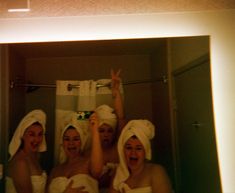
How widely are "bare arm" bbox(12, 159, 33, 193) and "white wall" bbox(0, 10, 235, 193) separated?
392 millimetres

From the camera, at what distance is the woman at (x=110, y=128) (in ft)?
2.61

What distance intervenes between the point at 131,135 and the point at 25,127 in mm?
332

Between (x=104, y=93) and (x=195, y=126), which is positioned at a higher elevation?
(x=104, y=93)

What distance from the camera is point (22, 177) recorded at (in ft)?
2.63

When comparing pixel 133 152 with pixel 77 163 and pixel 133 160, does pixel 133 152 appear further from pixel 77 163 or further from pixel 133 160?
pixel 77 163

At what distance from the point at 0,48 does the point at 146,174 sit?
2.00ft

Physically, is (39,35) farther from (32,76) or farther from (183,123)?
(183,123)

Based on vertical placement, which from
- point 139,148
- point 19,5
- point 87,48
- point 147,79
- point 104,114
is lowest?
point 139,148

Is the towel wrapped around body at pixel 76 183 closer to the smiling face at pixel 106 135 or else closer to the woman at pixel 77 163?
the woman at pixel 77 163

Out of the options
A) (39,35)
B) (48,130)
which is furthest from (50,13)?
(48,130)

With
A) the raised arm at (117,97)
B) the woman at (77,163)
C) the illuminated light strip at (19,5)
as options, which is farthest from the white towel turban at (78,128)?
the illuminated light strip at (19,5)

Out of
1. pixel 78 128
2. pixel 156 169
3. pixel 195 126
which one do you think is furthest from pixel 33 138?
pixel 195 126

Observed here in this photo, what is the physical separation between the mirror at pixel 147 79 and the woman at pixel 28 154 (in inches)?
0.9

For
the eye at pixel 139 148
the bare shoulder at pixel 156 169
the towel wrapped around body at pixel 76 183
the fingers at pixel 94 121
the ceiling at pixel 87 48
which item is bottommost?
the towel wrapped around body at pixel 76 183
